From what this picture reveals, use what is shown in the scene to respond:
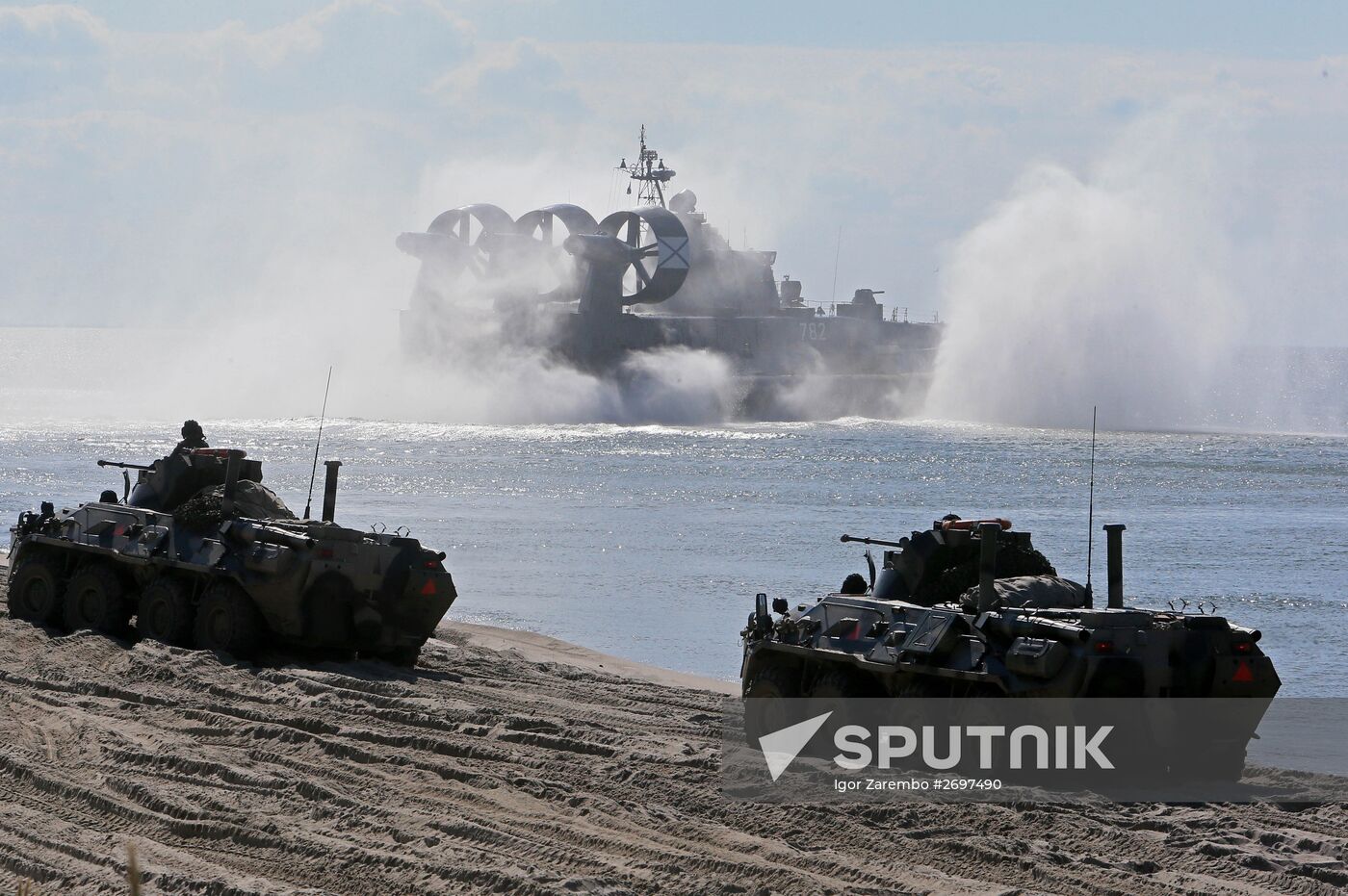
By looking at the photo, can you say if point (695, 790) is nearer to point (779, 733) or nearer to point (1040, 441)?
point (779, 733)

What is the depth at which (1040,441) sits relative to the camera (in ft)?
192

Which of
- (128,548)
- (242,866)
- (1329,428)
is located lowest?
(242,866)

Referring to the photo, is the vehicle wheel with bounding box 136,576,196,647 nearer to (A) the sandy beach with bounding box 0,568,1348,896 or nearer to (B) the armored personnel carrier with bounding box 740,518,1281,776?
(A) the sandy beach with bounding box 0,568,1348,896

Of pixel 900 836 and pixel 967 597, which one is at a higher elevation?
pixel 967 597

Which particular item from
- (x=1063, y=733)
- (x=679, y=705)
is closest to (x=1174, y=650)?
(x=1063, y=733)

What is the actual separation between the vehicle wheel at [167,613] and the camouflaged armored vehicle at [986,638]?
5143 mm

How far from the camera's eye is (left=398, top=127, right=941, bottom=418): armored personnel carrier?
66250 mm

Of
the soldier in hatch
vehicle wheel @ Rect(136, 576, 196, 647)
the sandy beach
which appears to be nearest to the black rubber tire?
the sandy beach

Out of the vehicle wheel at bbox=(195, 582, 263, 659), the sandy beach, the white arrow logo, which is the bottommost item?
the sandy beach

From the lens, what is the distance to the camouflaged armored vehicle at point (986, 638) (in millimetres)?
9570

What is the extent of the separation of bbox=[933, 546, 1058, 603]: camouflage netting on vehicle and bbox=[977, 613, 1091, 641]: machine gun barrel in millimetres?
1093

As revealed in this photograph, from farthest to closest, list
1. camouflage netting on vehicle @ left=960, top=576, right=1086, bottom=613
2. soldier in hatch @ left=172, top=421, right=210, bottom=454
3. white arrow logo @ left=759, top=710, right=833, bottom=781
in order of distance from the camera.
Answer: soldier in hatch @ left=172, top=421, right=210, bottom=454 < white arrow logo @ left=759, top=710, right=833, bottom=781 < camouflage netting on vehicle @ left=960, top=576, right=1086, bottom=613

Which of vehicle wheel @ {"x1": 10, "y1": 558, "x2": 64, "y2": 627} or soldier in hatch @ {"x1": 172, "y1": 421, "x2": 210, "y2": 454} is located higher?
soldier in hatch @ {"x1": 172, "y1": 421, "x2": 210, "y2": 454}

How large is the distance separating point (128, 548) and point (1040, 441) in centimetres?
4653
